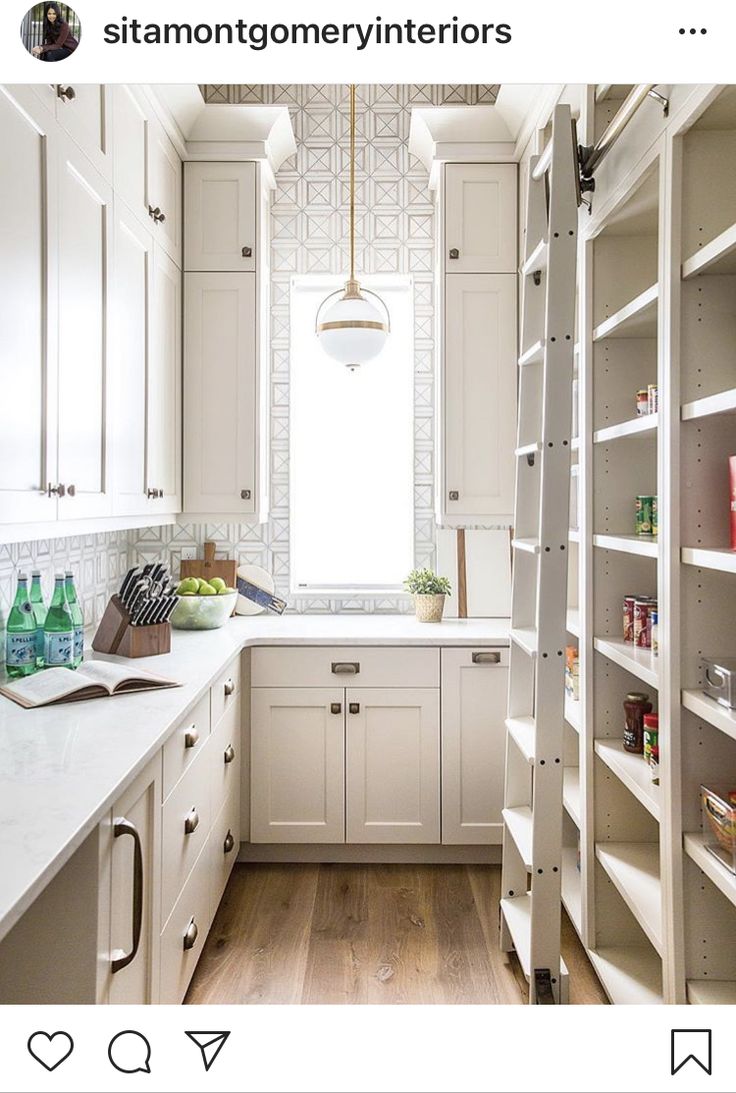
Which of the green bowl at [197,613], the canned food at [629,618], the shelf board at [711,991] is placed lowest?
the shelf board at [711,991]

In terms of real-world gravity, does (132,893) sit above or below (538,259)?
below

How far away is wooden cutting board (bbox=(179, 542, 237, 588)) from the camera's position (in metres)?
3.34

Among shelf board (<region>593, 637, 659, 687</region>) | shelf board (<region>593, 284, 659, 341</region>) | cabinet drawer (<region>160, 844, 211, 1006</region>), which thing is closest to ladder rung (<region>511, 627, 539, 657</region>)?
shelf board (<region>593, 637, 659, 687</region>)

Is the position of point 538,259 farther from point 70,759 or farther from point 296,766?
point 296,766

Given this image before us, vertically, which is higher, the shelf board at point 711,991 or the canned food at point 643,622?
the canned food at point 643,622

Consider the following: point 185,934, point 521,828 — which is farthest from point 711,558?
point 185,934

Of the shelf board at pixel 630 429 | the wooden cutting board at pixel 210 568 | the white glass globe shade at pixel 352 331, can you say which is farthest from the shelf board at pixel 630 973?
the wooden cutting board at pixel 210 568

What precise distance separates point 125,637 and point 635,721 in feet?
4.75

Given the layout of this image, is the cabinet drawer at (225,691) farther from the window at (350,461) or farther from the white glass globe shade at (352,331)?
the white glass globe shade at (352,331)

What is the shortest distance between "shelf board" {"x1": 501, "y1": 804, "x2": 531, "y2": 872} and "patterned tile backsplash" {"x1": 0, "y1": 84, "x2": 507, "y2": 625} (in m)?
1.30

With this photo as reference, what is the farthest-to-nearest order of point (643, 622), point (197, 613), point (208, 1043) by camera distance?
1. point (197, 613)
2. point (643, 622)
3. point (208, 1043)

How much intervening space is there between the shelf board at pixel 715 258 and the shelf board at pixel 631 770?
103 cm

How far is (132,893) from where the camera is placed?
1.49 meters

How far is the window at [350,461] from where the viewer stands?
344cm
